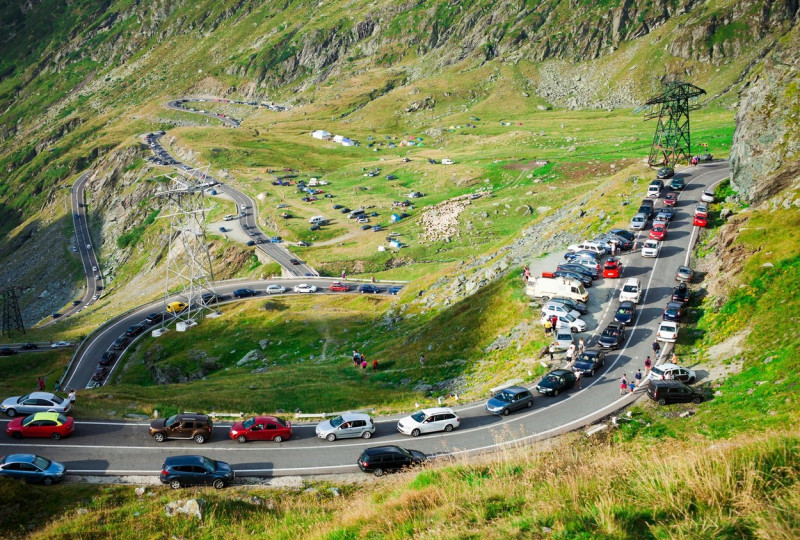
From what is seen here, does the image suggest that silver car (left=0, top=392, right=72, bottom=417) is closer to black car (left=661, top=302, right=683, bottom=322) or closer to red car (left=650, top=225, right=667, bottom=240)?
black car (left=661, top=302, right=683, bottom=322)

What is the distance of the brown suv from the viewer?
117 feet

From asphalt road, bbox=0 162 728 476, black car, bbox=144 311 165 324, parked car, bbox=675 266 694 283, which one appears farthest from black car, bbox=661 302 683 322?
black car, bbox=144 311 165 324

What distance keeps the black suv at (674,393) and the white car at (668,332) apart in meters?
9.87

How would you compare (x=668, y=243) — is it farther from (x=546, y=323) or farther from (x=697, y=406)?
(x=697, y=406)

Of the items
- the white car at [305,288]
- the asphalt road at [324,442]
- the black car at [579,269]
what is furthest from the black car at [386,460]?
the white car at [305,288]

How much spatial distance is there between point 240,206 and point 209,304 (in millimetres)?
57576

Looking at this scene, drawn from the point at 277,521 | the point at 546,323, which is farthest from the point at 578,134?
the point at 277,521

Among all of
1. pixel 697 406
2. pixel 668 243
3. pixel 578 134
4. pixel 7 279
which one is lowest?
pixel 7 279

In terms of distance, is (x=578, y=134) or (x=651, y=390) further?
(x=578, y=134)

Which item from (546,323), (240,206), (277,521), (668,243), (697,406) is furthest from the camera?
(240,206)

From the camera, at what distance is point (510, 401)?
127 feet

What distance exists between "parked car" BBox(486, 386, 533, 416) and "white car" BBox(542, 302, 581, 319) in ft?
38.9

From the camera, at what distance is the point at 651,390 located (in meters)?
36.6

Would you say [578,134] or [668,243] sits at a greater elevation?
[578,134]
